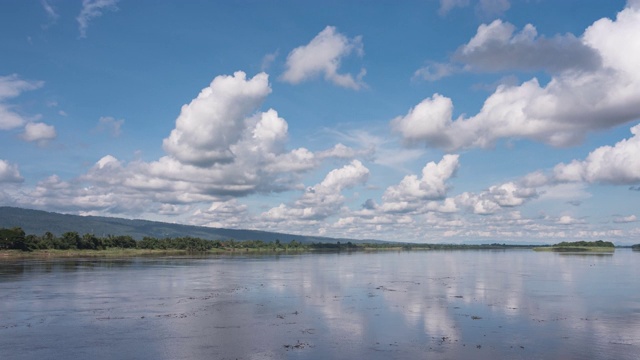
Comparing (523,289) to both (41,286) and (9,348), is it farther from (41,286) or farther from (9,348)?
(41,286)

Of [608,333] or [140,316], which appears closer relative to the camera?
[608,333]

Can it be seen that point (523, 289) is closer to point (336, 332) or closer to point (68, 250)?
point (336, 332)

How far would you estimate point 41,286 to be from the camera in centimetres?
6525

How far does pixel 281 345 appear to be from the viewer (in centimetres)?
3094

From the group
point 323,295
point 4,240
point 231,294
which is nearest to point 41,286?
point 231,294

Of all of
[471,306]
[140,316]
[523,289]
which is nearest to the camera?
[140,316]

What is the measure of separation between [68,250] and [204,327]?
15440 centimetres

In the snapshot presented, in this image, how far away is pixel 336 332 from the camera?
35219 millimetres

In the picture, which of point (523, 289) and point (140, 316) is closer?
point (140, 316)

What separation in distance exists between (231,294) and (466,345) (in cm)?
3353

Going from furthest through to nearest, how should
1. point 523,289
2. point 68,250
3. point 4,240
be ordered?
point 68,250
point 4,240
point 523,289

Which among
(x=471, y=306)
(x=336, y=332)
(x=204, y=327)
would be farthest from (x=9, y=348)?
(x=471, y=306)

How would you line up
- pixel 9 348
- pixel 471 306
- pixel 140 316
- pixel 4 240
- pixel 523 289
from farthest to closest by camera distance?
pixel 4 240
pixel 523 289
pixel 471 306
pixel 140 316
pixel 9 348

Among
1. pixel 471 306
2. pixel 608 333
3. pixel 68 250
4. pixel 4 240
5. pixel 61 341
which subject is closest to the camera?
pixel 61 341
